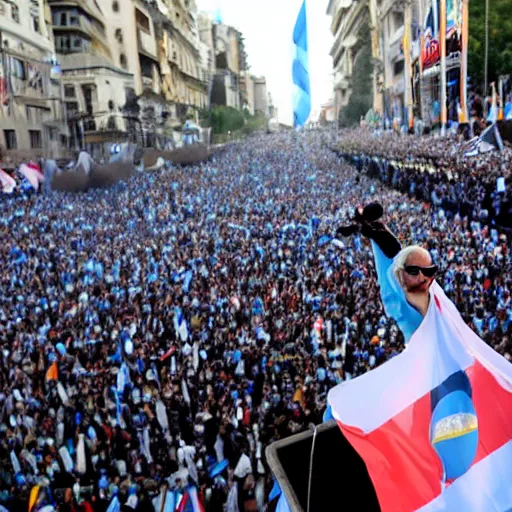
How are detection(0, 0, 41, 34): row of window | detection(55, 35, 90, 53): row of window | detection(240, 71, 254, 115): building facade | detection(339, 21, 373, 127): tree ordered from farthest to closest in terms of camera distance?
detection(240, 71, 254, 115): building facade < detection(339, 21, 373, 127): tree < detection(55, 35, 90, 53): row of window < detection(0, 0, 41, 34): row of window

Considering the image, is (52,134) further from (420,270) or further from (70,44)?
(420,270)

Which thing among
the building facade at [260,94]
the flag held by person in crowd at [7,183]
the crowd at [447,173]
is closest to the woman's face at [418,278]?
the crowd at [447,173]

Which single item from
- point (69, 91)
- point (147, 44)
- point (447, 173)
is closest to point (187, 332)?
point (447, 173)

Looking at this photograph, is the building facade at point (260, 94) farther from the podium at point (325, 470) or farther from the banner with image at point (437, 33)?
the podium at point (325, 470)

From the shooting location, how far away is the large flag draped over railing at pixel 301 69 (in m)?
18.4

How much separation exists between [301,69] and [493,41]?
7.46 metres

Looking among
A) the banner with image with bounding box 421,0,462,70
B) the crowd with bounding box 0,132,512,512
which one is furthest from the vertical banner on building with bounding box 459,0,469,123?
the crowd with bounding box 0,132,512,512

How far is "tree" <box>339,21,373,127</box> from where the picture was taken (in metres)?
28.7

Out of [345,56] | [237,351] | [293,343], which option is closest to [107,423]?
[237,351]

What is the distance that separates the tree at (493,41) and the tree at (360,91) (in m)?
7.73

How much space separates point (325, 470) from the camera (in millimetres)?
2162

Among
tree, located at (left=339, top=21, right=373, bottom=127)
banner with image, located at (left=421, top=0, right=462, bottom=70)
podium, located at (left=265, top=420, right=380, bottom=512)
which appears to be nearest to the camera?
podium, located at (left=265, top=420, right=380, bottom=512)

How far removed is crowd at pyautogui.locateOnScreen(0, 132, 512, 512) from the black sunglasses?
9.79 ft

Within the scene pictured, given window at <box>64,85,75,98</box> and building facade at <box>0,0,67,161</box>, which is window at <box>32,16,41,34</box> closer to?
building facade at <box>0,0,67,161</box>
